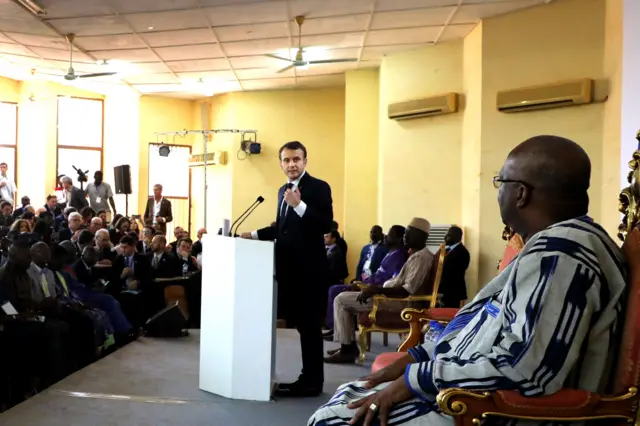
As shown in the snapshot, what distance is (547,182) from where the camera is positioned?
4.46ft

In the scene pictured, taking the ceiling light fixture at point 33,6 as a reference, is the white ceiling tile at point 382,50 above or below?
above

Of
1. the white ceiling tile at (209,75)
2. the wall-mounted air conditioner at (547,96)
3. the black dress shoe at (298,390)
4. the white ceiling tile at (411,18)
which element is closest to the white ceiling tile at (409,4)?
the white ceiling tile at (411,18)

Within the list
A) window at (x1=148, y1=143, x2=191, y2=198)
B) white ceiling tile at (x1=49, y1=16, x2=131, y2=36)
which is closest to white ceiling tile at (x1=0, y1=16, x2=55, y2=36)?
white ceiling tile at (x1=49, y1=16, x2=131, y2=36)

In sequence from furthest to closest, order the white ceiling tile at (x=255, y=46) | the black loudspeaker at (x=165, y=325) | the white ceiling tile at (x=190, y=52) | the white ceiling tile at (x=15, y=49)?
the white ceiling tile at (x=15, y=49), the white ceiling tile at (x=190, y=52), the white ceiling tile at (x=255, y=46), the black loudspeaker at (x=165, y=325)

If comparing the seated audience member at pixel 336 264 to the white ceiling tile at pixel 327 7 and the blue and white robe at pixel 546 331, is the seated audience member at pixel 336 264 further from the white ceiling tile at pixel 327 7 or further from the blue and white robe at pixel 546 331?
the blue and white robe at pixel 546 331

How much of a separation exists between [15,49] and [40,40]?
2.91ft

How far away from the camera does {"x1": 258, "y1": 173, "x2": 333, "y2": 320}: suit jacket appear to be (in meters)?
3.29

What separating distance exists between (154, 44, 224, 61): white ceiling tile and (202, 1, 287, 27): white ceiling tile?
3.56ft

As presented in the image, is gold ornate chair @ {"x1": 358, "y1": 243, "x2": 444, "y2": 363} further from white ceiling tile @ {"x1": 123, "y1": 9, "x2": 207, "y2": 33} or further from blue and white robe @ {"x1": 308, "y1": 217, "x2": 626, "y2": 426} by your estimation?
white ceiling tile @ {"x1": 123, "y1": 9, "x2": 207, "y2": 33}

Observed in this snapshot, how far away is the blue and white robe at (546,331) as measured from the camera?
1.21 meters

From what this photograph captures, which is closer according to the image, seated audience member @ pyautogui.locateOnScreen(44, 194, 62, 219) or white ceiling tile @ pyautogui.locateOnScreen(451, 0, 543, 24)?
white ceiling tile @ pyautogui.locateOnScreen(451, 0, 543, 24)

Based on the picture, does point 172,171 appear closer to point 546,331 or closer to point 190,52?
point 190,52

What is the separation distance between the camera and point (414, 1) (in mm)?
6152

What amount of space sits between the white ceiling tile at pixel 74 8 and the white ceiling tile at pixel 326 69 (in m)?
3.29
